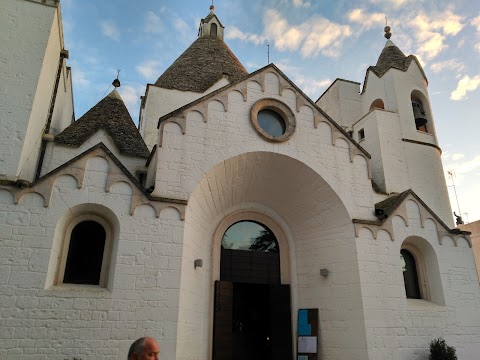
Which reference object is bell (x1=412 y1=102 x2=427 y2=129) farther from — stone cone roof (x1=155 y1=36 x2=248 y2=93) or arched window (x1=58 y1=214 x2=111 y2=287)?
arched window (x1=58 y1=214 x2=111 y2=287)

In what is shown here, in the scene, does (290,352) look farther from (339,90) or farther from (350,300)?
(339,90)

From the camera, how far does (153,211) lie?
26.9 feet

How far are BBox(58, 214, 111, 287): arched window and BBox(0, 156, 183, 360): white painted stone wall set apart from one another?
225mm

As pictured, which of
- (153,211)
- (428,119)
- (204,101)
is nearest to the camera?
(153,211)

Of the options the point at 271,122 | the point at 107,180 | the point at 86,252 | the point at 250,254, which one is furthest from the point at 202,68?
the point at 86,252

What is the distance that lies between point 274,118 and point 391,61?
29.0ft

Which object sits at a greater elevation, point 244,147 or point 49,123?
point 49,123

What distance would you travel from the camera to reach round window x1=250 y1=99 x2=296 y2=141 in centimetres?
1033

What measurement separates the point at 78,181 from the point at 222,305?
16.5 feet

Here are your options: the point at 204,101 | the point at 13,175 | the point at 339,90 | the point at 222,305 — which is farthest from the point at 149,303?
the point at 339,90

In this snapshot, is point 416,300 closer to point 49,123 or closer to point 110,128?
point 110,128

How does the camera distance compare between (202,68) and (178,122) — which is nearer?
(178,122)

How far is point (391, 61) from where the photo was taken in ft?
53.6

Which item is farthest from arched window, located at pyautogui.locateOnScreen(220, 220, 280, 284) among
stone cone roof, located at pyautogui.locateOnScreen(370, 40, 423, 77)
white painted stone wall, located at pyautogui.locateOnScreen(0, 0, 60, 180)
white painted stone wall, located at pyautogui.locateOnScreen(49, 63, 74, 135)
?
stone cone roof, located at pyautogui.locateOnScreen(370, 40, 423, 77)
